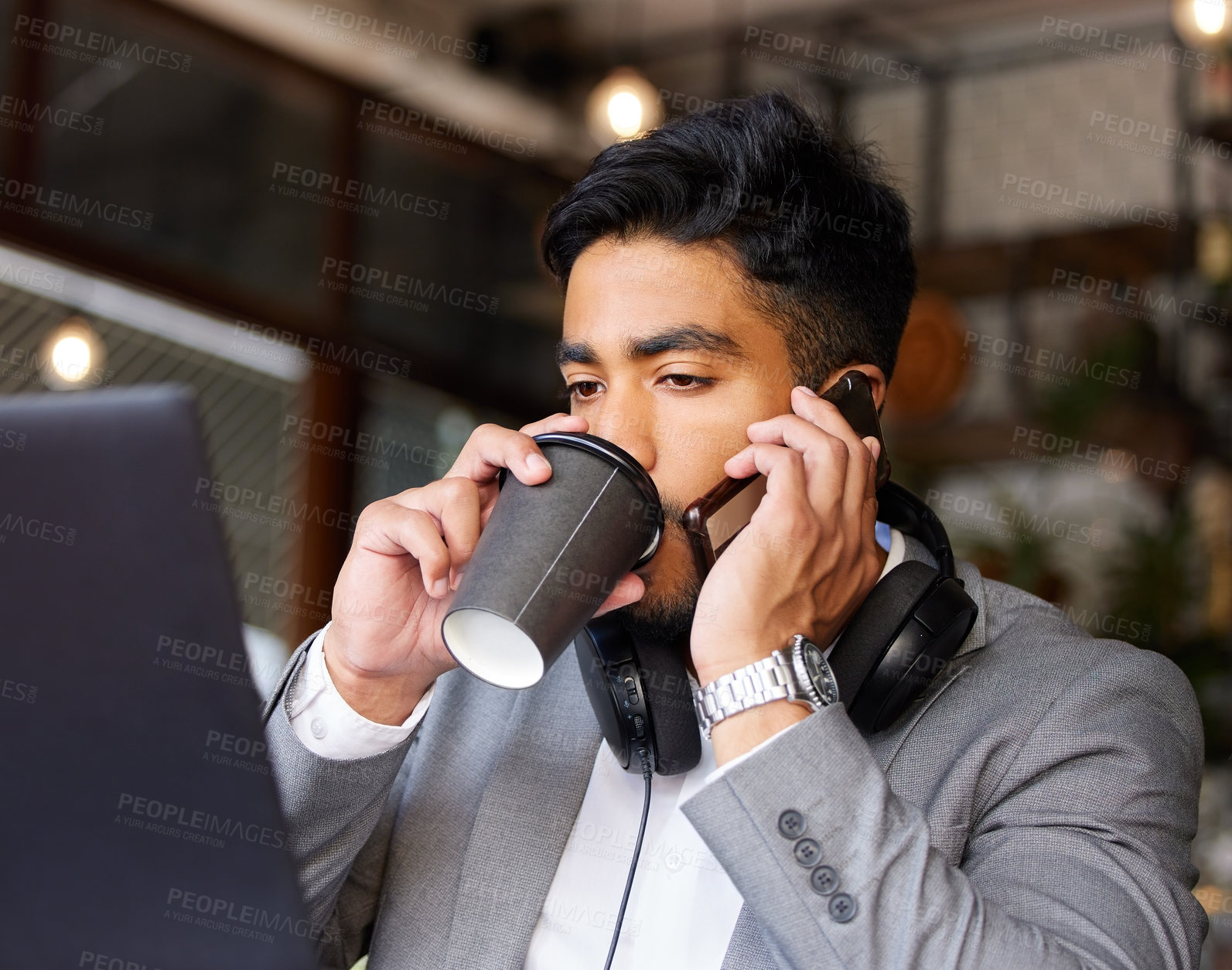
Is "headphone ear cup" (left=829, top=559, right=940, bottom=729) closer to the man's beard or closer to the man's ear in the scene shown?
the man's beard

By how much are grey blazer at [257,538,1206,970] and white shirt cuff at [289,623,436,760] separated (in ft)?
0.03

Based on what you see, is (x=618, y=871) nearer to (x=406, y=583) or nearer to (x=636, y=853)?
(x=636, y=853)

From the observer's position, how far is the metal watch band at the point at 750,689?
97 centimetres

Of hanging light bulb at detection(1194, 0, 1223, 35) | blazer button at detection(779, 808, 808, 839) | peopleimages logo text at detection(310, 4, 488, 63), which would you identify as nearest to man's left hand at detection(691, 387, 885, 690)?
blazer button at detection(779, 808, 808, 839)

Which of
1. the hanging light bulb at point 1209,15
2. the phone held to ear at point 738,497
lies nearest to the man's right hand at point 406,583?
the phone held to ear at point 738,497

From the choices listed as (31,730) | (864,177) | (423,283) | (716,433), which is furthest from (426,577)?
(423,283)

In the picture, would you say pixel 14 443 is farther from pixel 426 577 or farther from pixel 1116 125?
pixel 1116 125

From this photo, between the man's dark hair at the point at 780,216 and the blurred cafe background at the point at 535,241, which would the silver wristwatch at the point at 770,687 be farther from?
the blurred cafe background at the point at 535,241

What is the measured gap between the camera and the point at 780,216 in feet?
4.71

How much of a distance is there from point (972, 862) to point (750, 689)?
0.30 metres

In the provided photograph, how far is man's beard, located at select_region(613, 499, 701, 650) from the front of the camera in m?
1.20

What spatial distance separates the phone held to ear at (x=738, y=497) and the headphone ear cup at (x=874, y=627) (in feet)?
0.44

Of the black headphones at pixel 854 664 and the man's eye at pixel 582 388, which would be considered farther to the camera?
the man's eye at pixel 582 388

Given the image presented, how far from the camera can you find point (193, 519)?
1.51 ft
